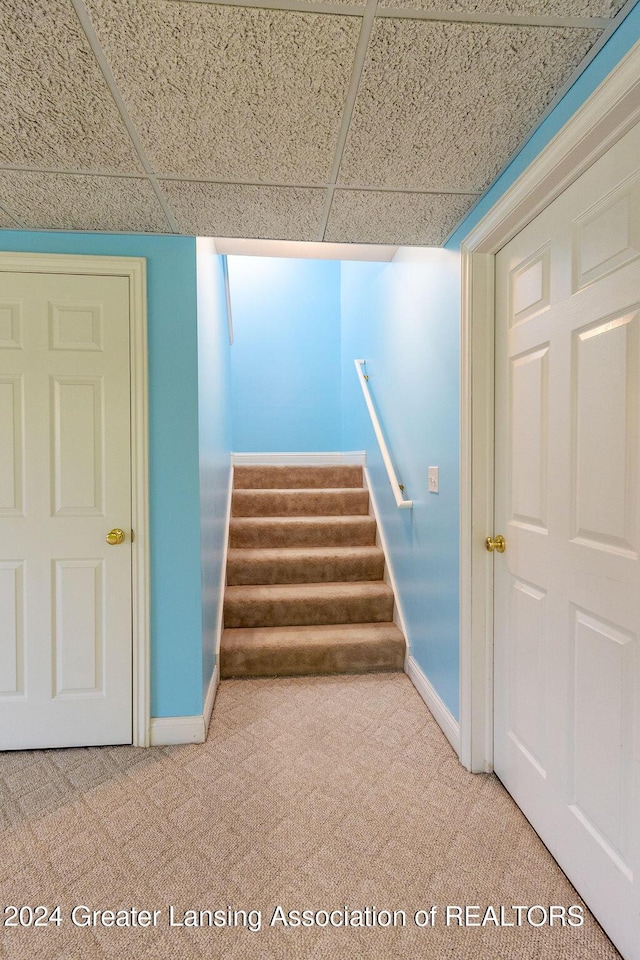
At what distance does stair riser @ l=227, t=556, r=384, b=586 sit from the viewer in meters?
2.89

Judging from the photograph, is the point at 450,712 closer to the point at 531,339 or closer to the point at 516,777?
the point at 516,777

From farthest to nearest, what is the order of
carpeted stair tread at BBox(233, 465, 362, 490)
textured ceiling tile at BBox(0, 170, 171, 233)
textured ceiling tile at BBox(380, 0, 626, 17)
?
1. carpeted stair tread at BBox(233, 465, 362, 490)
2. textured ceiling tile at BBox(0, 170, 171, 233)
3. textured ceiling tile at BBox(380, 0, 626, 17)

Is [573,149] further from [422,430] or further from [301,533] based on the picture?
[301,533]

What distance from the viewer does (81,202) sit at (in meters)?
1.61

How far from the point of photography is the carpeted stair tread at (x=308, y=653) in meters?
2.43

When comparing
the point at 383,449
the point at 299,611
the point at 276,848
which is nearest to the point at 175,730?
the point at 276,848

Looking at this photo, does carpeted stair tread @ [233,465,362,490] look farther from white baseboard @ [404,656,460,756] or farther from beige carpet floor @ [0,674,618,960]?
beige carpet floor @ [0,674,618,960]

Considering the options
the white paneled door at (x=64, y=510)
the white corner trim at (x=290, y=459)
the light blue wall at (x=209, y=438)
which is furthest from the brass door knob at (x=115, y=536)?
the white corner trim at (x=290, y=459)

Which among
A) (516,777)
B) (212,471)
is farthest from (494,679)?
(212,471)

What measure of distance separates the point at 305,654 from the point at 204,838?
1094 mm

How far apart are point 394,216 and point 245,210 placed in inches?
22.2

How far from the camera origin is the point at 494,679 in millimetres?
1679

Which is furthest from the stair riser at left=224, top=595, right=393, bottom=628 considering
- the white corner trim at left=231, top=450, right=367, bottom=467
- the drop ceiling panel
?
the drop ceiling panel

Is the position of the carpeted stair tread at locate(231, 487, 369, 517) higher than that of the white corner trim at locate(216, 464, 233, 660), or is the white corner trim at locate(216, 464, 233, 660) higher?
the carpeted stair tread at locate(231, 487, 369, 517)
